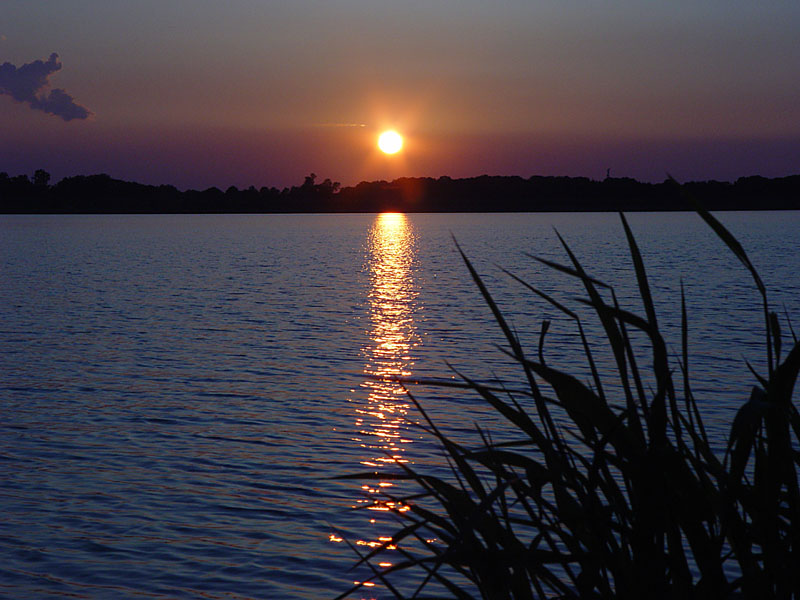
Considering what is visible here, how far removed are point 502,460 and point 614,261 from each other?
62815 mm

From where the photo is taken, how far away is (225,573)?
315 inches

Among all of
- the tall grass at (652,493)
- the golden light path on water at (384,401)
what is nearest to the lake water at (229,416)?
the golden light path on water at (384,401)

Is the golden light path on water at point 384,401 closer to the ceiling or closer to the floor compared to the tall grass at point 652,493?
closer to the floor

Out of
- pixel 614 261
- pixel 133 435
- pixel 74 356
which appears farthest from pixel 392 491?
pixel 614 261

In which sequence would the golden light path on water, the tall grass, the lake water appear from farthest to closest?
the golden light path on water → the lake water → the tall grass

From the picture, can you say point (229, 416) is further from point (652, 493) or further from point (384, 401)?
point (652, 493)

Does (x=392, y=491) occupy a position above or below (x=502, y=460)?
below

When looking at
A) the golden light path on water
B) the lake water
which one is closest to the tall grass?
the golden light path on water

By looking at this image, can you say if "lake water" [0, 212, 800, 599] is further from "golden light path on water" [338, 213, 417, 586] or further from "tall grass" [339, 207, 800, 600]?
"tall grass" [339, 207, 800, 600]

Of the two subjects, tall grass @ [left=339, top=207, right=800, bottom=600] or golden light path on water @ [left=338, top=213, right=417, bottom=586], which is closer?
tall grass @ [left=339, top=207, right=800, bottom=600]

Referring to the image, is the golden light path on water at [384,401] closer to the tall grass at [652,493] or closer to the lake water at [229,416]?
the lake water at [229,416]

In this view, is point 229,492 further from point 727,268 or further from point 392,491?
point 727,268

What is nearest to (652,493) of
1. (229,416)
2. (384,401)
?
(229,416)

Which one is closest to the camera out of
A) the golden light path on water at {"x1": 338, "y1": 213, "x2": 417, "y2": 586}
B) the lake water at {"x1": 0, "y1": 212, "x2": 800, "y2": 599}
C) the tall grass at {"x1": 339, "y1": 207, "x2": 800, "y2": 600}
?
the tall grass at {"x1": 339, "y1": 207, "x2": 800, "y2": 600}
